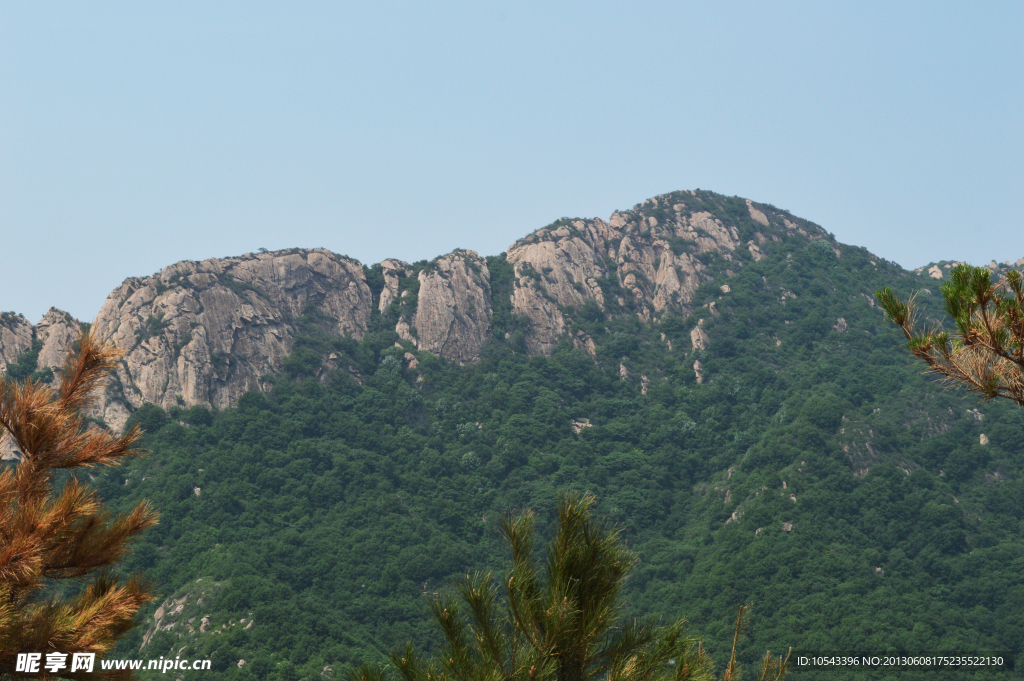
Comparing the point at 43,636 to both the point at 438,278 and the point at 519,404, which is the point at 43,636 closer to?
the point at 519,404

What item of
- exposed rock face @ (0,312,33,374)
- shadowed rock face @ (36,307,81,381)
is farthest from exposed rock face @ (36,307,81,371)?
exposed rock face @ (0,312,33,374)

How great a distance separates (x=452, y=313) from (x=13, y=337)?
4293 centimetres

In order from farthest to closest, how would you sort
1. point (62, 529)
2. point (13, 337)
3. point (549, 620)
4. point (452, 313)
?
point (452, 313), point (13, 337), point (62, 529), point (549, 620)

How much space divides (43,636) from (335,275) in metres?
87.4

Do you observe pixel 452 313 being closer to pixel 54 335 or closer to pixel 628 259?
pixel 628 259

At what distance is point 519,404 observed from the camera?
278 feet

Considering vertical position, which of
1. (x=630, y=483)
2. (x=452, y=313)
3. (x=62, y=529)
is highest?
(x=452, y=313)

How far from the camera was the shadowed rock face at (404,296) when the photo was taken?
238 ft

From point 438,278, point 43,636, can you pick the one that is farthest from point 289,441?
point 43,636

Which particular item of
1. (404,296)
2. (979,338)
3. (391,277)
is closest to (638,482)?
(404,296)

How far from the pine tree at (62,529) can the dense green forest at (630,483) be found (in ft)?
131

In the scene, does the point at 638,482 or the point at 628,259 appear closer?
the point at 638,482

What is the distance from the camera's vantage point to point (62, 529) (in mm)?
7590

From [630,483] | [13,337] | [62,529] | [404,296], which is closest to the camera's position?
[62,529]
